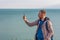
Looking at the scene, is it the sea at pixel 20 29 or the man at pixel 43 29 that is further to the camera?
the sea at pixel 20 29

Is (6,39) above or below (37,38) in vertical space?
below

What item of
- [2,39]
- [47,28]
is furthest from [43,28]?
[2,39]

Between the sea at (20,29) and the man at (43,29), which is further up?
the man at (43,29)

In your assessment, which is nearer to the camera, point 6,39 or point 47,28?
point 47,28

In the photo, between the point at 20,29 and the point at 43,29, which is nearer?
the point at 43,29

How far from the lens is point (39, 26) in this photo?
4.59m

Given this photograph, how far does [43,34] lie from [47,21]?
232 millimetres

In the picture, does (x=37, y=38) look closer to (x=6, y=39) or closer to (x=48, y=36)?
(x=48, y=36)

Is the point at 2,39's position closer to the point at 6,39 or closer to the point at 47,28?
the point at 6,39

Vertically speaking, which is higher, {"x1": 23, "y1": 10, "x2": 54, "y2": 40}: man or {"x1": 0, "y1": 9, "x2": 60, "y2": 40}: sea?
{"x1": 23, "y1": 10, "x2": 54, "y2": 40}: man

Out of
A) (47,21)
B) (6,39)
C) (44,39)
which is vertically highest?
(47,21)

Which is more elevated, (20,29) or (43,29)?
(43,29)

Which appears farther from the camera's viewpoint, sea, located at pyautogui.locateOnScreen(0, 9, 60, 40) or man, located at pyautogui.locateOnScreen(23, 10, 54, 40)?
sea, located at pyautogui.locateOnScreen(0, 9, 60, 40)

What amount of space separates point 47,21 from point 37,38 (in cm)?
33
